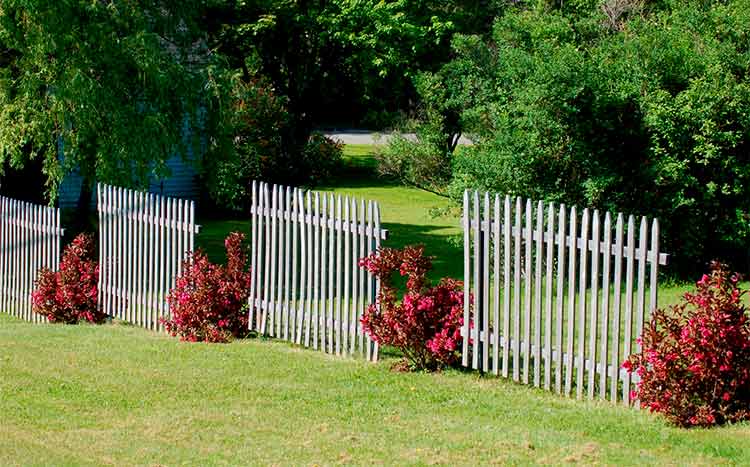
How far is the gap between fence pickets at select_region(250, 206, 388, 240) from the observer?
38.7 ft

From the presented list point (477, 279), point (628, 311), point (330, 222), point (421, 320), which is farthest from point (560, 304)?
point (330, 222)

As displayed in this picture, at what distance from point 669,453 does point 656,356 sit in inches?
39.6

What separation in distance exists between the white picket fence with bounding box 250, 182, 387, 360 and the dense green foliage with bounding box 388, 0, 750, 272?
6361 millimetres

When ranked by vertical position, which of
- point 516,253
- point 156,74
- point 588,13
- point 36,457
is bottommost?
point 36,457

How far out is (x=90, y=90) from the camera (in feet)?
62.8

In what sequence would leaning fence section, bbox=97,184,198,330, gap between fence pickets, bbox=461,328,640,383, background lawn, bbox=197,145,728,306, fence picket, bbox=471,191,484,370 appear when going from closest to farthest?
gap between fence pickets, bbox=461,328,640,383
fence picket, bbox=471,191,484,370
leaning fence section, bbox=97,184,198,330
background lawn, bbox=197,145,728,306

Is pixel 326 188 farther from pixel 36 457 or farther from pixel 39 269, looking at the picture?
pixel 36 457

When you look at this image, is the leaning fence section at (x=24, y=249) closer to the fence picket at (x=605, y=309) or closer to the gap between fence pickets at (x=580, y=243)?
the gap between fence pickets at (x=580, y=243)

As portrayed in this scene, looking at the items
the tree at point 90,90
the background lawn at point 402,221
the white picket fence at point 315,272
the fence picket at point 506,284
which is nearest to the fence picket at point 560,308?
the fence picket at point 506,284

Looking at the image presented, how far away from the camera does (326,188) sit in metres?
35.9

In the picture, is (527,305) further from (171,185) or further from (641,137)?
(171,185)

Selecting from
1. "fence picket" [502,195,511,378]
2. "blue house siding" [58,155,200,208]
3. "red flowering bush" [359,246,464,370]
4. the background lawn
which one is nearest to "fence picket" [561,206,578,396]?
"fence picket" [502,195,511,378]

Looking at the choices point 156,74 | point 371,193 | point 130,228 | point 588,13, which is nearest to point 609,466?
point 130,228

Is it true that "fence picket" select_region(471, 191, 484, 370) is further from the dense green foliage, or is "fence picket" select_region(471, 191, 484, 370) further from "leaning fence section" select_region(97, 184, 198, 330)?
the dense green foliage
